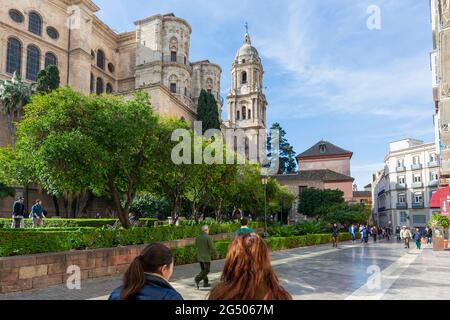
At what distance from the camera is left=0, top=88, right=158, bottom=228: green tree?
12.6 m

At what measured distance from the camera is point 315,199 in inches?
1959

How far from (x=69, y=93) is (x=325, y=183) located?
4711cm

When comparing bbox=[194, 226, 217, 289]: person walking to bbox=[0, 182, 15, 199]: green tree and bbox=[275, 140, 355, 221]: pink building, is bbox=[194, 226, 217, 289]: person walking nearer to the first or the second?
bbox=[0, 182, 15, 199]: green tree

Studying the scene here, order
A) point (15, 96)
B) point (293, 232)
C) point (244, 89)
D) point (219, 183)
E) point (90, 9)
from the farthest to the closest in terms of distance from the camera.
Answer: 1. point (244, 89)
2. point (90, 9)
3. point (15, 96)
4. point (293, 232)
5. point (219, 183)

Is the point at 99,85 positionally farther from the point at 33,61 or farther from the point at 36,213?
the point at 36,213

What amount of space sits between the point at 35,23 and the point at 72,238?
39.3m

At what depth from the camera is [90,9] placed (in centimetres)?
4794

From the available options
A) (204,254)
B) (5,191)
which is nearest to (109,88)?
(5,191)

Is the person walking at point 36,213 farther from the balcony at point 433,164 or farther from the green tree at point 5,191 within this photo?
the balcony at point 433,164

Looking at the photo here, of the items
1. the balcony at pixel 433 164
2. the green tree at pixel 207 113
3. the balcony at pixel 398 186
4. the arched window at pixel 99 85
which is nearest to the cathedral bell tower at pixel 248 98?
the green tree at pixel 207 113

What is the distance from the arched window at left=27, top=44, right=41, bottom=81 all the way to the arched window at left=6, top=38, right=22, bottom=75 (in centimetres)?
116

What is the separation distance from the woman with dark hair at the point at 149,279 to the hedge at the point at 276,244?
1159 cm
